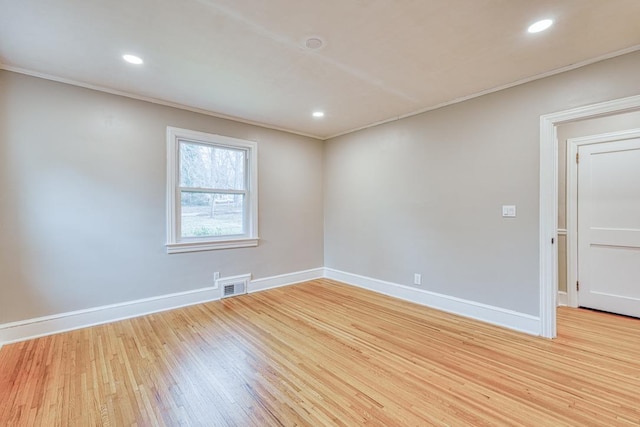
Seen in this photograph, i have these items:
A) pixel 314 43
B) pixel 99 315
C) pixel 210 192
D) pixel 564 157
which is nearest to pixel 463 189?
pixel 564 157

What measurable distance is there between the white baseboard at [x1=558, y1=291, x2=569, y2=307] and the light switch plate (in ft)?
5.53

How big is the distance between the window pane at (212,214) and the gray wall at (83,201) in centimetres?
30

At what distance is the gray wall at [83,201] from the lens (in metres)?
2.71

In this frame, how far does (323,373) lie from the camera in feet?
7.13

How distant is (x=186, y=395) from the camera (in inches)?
75.6

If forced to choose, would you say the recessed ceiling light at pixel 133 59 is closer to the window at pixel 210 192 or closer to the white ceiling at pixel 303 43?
the white ceiling at pixel 303 43

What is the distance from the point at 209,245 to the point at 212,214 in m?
0.45

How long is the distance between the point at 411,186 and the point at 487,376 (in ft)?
7.80

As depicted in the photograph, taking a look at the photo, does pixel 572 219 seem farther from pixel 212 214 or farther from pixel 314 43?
pixel 212 214

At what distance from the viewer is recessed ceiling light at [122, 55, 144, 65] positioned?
2441mm

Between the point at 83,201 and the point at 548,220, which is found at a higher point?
the point at 83,201

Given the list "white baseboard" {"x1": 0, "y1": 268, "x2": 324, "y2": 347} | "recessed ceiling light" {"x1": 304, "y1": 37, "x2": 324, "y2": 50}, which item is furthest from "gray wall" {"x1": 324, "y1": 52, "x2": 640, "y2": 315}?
"white baseboard" {"x1": 0, "y1": 268, "x2": 324, "y2": 347}

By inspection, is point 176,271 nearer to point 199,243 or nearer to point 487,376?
point 199,243

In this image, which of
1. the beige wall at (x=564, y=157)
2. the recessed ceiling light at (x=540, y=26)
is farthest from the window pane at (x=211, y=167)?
the beige wall at (x=564, y=157)
